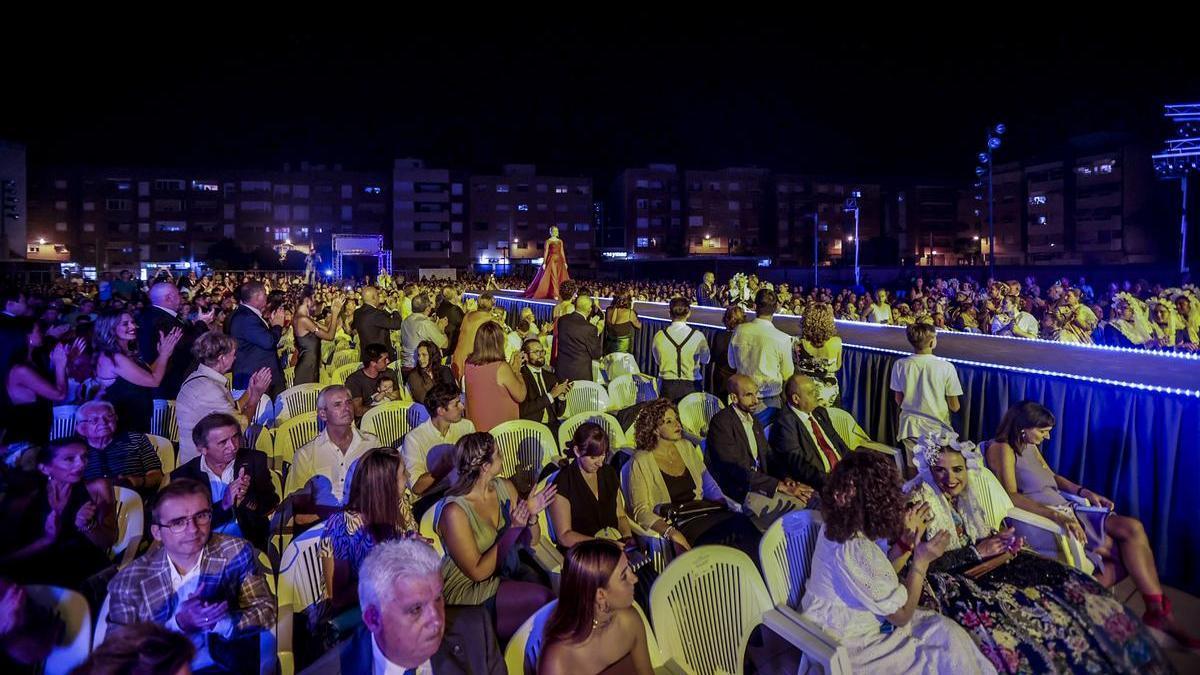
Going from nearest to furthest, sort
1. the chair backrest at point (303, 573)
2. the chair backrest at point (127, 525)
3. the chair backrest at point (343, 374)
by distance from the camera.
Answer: the chair backrest at point (303, 573) → the chair backrest at point (127, 525) → the chair backrest at point (343, 374)

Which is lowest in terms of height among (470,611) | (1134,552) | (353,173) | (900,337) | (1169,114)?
(1134,552)

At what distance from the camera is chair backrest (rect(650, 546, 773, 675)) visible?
2.95 metres

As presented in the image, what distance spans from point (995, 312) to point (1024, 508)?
339 inches

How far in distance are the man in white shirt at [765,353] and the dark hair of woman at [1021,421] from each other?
93.7 inches

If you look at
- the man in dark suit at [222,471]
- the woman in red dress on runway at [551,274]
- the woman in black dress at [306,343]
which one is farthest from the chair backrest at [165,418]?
the woman in red dress on runway at [551,274]

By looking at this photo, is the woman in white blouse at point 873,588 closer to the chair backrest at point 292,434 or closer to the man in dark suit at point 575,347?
the chair backrest at point 292,434

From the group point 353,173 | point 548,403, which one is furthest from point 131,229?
point 548,403

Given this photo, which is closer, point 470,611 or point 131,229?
point 470,611

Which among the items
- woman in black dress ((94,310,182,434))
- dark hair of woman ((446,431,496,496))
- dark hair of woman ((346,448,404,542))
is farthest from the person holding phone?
woman in black dress ((94,310,182,434))

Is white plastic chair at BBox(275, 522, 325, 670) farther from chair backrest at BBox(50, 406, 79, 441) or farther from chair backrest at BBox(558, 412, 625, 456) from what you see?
chair backrest at BBox(50, 406, 79, 441)

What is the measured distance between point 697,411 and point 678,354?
1536mm

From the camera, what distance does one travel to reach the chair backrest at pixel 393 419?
607cm

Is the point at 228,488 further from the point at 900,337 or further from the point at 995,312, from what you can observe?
the point at 995,312

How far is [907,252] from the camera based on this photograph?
262ft
